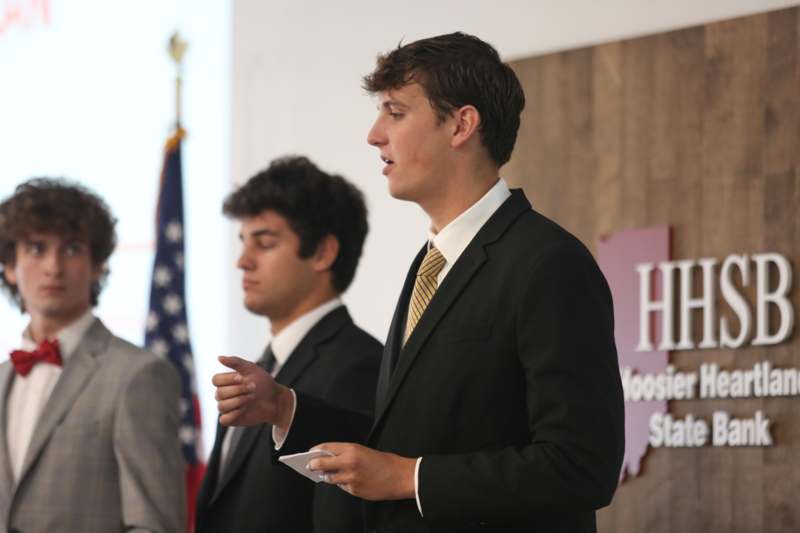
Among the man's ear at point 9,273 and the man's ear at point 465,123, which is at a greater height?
the man's ear at point 465,123

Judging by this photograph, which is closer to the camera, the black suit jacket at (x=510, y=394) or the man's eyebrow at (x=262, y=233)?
the black suit jacket at (x=510, y=394)

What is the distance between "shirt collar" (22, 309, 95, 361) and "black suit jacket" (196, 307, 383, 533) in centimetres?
46

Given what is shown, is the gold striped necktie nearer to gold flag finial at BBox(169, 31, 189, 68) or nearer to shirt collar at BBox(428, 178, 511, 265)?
shirt collar at BBox(428, 178, 511, 265)

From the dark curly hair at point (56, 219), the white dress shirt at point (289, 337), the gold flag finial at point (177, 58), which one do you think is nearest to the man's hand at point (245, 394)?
the white dress shirt at point (289, 337)

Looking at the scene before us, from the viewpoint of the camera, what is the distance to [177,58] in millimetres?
5461

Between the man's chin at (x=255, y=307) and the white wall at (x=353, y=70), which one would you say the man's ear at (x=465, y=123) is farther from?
the white wall at (x=353, y=70)

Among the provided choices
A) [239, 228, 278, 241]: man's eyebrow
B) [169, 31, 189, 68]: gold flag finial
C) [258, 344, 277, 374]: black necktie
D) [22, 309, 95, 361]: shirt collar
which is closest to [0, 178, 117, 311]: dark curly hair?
[22, 309, 95, 361]: shirt collar

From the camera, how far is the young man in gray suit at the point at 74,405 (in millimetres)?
3232

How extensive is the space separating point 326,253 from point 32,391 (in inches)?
32.7

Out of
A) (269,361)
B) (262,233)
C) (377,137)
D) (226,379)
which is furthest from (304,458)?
(262,233)

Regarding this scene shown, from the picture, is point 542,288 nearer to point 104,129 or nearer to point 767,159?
point 767,159

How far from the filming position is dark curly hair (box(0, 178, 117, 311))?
3652 mm

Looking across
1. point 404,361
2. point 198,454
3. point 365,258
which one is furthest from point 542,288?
point 198,454

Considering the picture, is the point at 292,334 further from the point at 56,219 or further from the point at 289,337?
the point at 56,219
